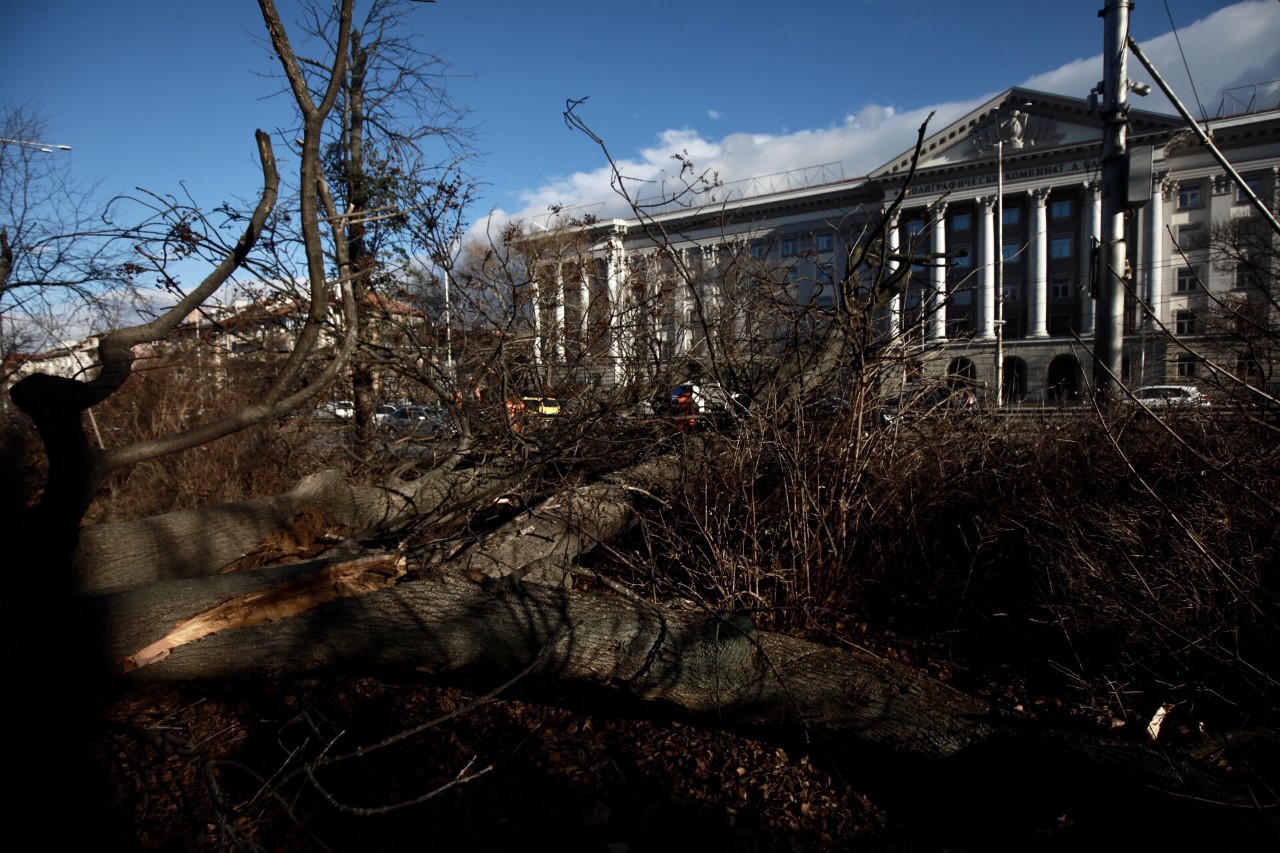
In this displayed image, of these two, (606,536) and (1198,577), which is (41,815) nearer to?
(606,536)

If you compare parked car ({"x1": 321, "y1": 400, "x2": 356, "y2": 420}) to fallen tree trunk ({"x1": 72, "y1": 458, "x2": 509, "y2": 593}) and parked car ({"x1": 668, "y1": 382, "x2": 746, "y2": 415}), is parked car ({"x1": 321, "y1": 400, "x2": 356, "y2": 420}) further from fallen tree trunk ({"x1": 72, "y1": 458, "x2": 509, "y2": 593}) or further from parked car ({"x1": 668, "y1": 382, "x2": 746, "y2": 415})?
parked car ({"x1": 668, "y1": 382, "x2": 746, "y2": 415})

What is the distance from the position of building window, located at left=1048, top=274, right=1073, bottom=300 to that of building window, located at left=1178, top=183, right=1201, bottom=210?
580 cm

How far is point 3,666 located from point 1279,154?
147 ft

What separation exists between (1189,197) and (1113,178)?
36.8m

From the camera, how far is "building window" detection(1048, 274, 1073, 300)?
38.3 metres

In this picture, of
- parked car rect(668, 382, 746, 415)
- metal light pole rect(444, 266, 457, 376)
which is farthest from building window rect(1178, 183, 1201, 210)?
metal light pole rect(444, 266, 457, 376)

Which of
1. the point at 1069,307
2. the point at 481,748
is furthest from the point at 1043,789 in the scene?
the point at 1069,307

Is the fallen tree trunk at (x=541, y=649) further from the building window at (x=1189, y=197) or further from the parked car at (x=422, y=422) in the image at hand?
the building window at (x=1189, y=197)

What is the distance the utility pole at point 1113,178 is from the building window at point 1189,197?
1418 inches

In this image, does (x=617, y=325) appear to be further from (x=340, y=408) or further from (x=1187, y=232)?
(x=1187, y=232)

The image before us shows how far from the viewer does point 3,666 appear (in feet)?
9.61

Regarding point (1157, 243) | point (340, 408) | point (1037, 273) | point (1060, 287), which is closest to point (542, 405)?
point (340, 408)

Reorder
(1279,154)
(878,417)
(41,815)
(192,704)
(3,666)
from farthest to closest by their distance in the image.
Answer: (1279,154), (878,417), (192,704), (3,666), (41,815)

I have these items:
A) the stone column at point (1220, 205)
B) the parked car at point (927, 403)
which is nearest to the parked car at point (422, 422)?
the parked car at point (927, 403)
